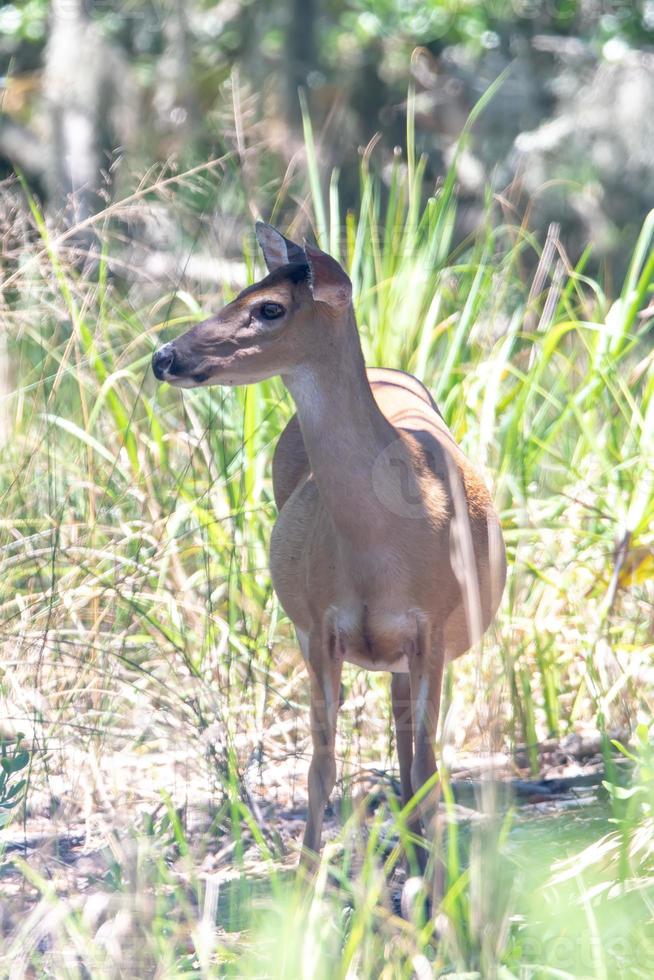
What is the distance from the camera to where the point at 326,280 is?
3.21 m

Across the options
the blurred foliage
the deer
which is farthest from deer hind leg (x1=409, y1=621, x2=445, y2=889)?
the blurred foliage

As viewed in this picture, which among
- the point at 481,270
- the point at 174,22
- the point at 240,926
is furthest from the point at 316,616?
the point at 174,22

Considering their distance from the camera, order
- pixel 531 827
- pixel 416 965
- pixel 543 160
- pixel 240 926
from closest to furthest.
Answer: pixel 416 965 → pixel 240 926 → pixel 531 827 → pixel 543 160

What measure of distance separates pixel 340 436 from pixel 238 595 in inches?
60.7

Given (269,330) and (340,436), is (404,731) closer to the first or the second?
(340,436)

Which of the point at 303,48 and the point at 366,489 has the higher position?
the point at 303,48

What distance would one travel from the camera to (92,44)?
12.9 meters

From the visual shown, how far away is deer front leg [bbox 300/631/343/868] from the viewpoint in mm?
3387

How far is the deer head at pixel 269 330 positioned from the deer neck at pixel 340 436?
5cm

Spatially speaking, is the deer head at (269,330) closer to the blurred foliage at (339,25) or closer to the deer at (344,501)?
the deer at (344,501)

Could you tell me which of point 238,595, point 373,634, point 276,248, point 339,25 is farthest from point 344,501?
point 339,25

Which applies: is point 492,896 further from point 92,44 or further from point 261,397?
point 92,44

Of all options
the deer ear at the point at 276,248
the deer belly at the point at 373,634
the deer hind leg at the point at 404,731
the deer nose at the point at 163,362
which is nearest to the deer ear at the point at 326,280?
the deer ear at the point at 276,248

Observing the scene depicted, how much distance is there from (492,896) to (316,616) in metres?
0.99
